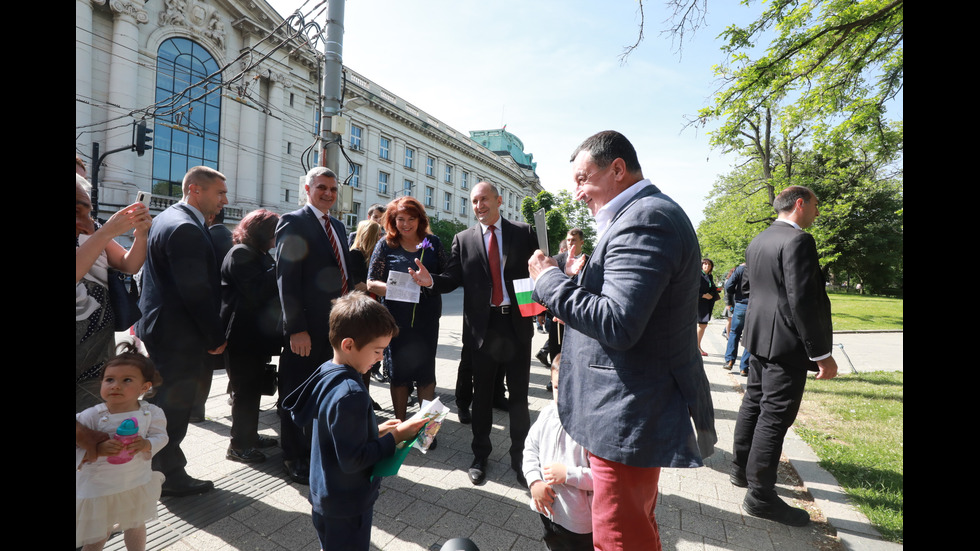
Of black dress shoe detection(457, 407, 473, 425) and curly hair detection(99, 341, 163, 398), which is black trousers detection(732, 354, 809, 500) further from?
curly hair detection(99, 341, 163, 398)

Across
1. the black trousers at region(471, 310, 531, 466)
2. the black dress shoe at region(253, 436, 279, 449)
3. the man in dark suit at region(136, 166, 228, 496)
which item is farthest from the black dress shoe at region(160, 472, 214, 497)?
the black trousers at region(471, 310, 531, 466)

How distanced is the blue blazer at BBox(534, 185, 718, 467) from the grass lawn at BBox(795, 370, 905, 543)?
1.97 meters

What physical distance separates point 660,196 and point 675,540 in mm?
2207

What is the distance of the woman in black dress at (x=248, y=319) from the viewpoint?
341cm

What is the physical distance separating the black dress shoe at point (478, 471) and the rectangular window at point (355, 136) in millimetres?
33061

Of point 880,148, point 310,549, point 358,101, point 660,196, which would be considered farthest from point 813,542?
point 358,101

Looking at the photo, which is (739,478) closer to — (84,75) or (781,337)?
(781,337)

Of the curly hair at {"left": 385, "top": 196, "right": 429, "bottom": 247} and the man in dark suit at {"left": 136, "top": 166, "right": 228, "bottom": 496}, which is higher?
the curly hair at {"left": 385, "top": 196, "right": 429, "bottom": 247}

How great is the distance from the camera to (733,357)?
816 centimetres

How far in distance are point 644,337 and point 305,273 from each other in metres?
2.45

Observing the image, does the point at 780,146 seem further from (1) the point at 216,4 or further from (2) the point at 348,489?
(1) the point at 216,4

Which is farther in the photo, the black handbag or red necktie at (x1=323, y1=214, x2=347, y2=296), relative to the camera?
red necktie at (x1=323, y1=214, x2=347, y2=296)

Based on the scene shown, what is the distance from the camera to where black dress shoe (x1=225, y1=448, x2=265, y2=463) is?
3461mm

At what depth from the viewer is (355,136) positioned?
3403 cm
